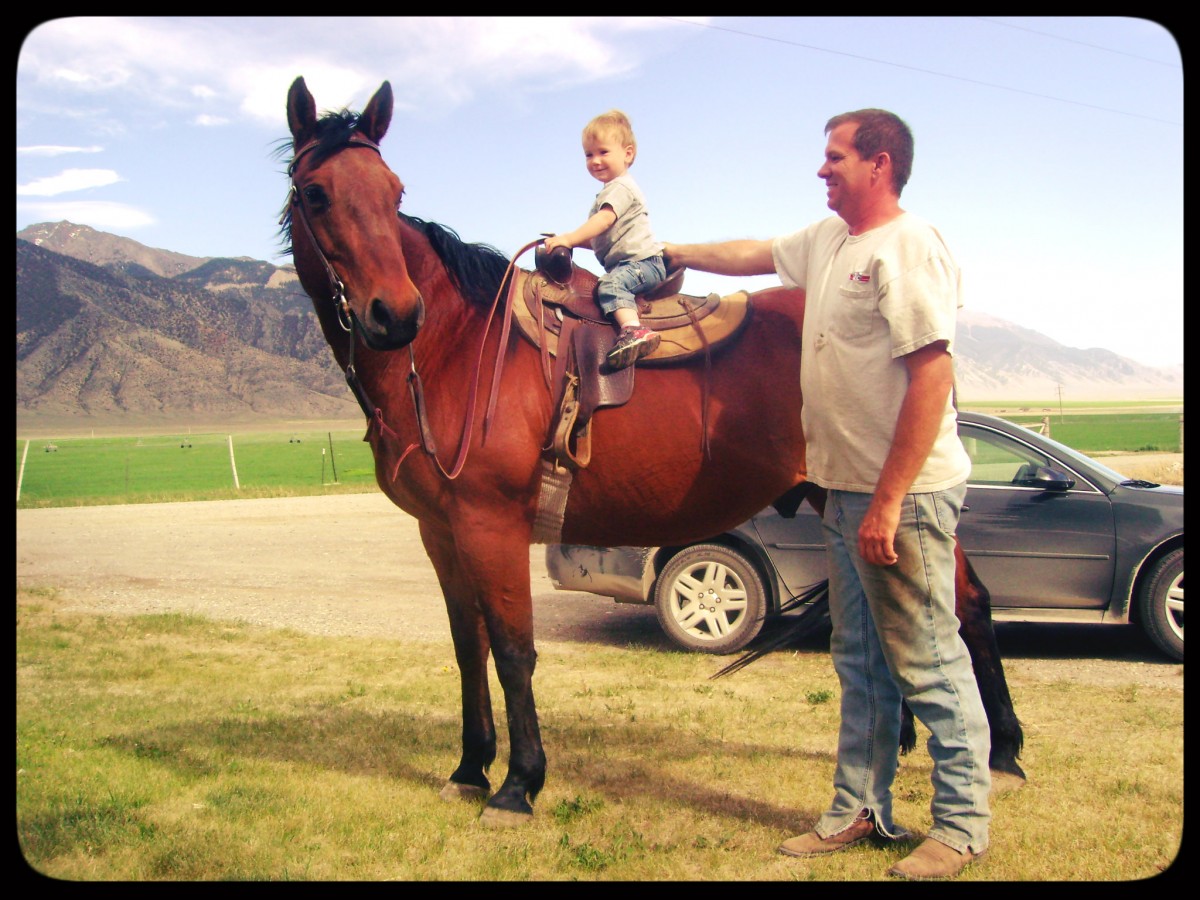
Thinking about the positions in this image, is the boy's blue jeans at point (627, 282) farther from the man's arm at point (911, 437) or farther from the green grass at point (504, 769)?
the green grass at point (504, 769)

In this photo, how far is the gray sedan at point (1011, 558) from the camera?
22.8 ft

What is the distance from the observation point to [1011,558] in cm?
706

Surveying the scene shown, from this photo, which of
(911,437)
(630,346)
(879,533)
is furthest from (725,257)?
(879,533)

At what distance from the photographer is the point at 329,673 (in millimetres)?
6797

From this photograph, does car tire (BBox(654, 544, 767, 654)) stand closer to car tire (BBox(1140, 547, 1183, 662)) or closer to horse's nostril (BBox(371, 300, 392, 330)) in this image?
car tire (BBox(1140, 547, 1183, 662))

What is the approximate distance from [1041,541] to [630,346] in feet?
14.7

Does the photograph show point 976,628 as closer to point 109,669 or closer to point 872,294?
point 872,294

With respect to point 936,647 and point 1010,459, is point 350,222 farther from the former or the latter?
point 1010,459

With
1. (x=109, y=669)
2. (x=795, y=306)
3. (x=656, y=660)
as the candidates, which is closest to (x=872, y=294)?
(x=795, y=306)

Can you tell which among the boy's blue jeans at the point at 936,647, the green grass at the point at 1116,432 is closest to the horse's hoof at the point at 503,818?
the boy's blue jeans at the point at 936,647

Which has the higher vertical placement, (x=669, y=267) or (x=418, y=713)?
(x=669, y=267)

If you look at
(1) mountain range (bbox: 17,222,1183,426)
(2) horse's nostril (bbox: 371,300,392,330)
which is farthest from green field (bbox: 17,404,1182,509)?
(1) mountain range (bbox: 17,222,1183,426)

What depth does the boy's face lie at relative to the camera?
4.17 metres

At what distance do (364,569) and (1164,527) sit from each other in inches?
353
